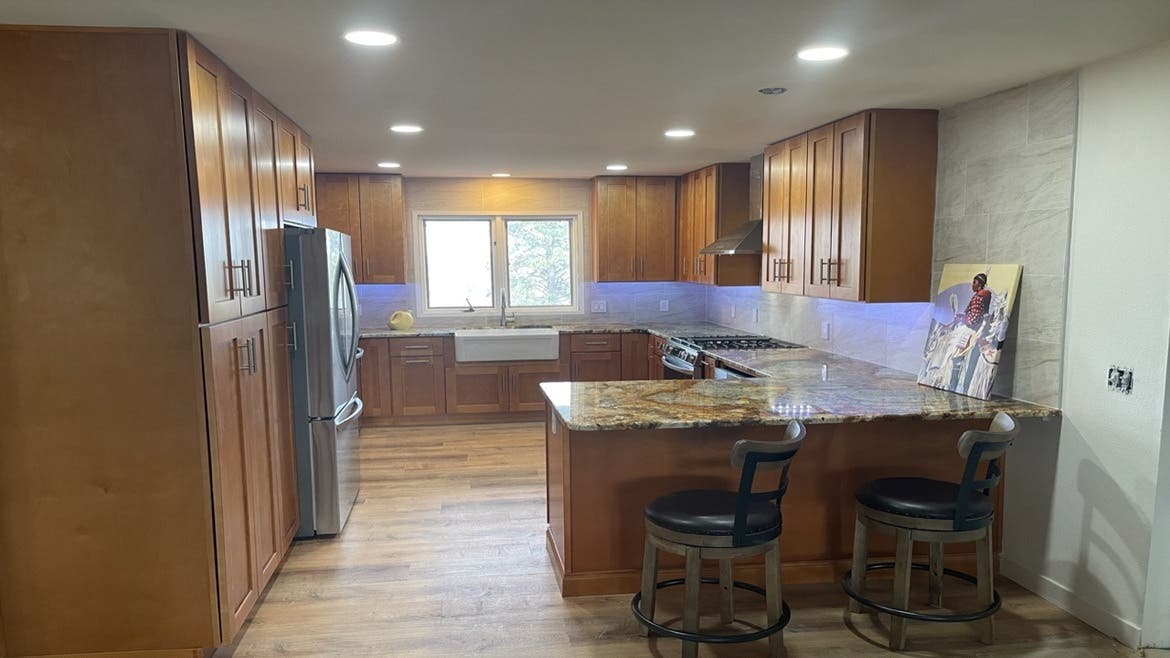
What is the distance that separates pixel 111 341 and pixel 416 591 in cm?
156

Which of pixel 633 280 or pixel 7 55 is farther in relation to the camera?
pixel 633 280

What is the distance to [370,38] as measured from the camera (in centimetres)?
221

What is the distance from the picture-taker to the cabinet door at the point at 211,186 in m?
2.26

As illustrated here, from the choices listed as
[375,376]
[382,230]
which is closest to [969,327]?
[375,376]

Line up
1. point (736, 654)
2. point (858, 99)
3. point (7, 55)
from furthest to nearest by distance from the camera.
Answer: point (858, 99)
point (736, 654)
point (7, 55)

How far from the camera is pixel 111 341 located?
225cm

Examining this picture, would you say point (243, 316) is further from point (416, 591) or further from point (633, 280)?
point (633, 280)

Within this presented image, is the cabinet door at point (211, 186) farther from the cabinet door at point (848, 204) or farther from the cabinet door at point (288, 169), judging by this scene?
the cabinet door at point (848, 204)

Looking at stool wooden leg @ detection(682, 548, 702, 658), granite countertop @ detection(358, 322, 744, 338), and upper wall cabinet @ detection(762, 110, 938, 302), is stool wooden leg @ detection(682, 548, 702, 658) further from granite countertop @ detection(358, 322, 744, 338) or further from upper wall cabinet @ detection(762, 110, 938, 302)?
granite countertop @ detection(358, 322, 744, 338)

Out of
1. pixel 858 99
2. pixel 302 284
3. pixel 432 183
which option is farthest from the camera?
pixel 432 183

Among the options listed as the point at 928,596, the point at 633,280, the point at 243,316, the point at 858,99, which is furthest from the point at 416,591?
the point at 633,280

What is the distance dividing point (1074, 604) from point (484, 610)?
7.67ft

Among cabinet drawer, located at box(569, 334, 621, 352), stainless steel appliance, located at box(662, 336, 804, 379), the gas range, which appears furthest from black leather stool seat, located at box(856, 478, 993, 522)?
cabinet drawer, located at box(569, 334, 621, 352)

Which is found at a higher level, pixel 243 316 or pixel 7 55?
pixel 7 55
